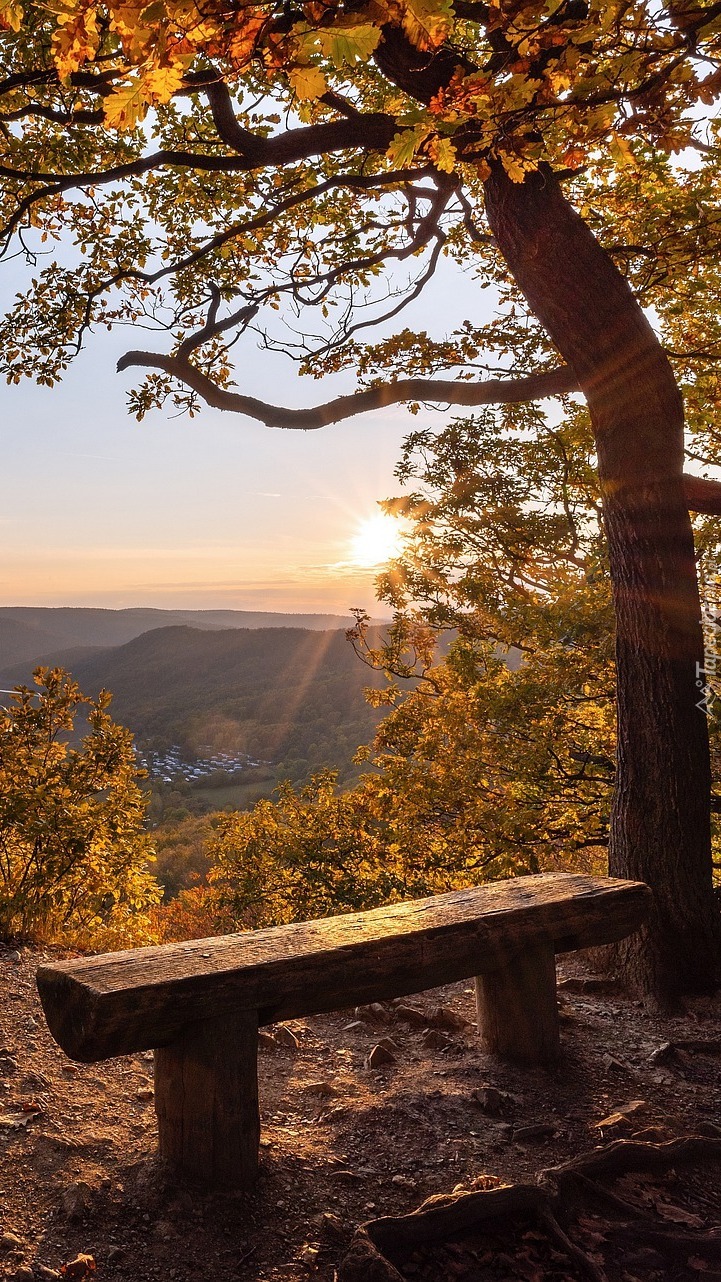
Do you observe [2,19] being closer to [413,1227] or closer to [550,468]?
[413,1227]

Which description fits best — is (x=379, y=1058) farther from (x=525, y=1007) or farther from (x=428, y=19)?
A: (x=428, y=19)

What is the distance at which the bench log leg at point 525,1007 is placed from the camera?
11.0 feet

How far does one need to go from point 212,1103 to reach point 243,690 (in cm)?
Result: 6451

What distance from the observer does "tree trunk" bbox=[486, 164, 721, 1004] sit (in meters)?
4.28

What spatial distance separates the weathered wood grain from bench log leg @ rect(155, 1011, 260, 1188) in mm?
73

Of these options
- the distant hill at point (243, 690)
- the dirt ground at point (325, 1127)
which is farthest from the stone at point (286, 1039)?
the distant hill at point (243, 690)

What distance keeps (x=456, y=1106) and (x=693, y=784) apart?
210 centimetres

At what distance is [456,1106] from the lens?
3102mm

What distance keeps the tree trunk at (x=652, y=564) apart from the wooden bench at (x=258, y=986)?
3.33 ft

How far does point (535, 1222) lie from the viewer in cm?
229

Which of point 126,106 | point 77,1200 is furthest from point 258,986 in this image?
point 126,106

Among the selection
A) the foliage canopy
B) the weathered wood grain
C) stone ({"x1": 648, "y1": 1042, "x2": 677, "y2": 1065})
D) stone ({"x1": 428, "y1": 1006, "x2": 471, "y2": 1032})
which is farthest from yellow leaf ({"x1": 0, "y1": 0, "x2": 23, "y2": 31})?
the foliage canopy

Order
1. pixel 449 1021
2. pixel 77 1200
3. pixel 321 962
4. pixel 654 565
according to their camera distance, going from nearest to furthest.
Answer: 1. pixel 77 1200
2. pixel 321 962
3. pixel 449 1021
4. pixel 654 565

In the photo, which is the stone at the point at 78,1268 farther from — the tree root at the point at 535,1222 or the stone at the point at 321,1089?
the stone at the point at 321,1089
